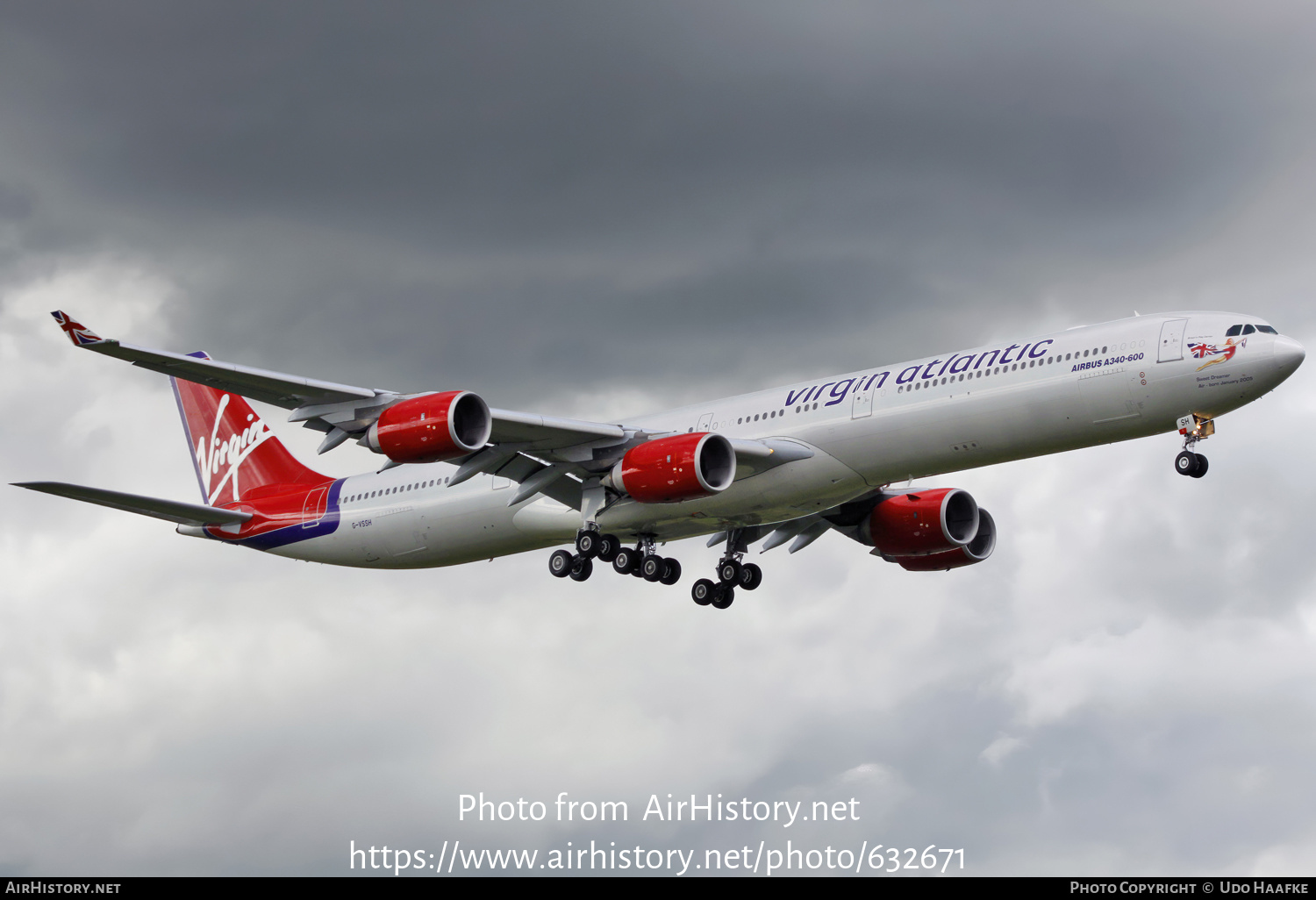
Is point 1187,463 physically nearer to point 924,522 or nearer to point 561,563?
point 924,522

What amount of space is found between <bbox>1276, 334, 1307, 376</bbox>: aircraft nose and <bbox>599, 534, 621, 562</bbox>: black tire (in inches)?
759

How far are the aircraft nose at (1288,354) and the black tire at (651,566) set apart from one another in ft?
62.0

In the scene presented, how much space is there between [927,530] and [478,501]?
47.1ft

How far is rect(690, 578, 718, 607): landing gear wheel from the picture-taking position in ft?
163

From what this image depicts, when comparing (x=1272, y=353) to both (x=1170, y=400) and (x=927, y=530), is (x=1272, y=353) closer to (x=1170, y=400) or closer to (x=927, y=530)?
(x=1170, y=400)

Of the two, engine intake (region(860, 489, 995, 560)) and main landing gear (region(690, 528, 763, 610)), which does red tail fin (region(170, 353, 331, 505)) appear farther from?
engine intake (region(860, 489, 995, 560))

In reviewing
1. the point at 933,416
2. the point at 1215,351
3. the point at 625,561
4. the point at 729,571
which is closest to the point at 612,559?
the point at 625,561

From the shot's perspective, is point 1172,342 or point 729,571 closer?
point 1172,342

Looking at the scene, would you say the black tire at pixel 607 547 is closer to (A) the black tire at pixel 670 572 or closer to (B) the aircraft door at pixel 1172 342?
(A) the black tire at pixel 670 572

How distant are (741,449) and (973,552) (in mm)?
12881

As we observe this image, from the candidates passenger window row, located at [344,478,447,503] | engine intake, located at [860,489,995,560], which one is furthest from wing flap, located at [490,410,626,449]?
engine intake, located at [860,489,995,560]

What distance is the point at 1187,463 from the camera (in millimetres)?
37531

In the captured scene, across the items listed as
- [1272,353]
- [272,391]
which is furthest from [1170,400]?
[272,391]

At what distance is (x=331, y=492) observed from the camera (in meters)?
52.9
